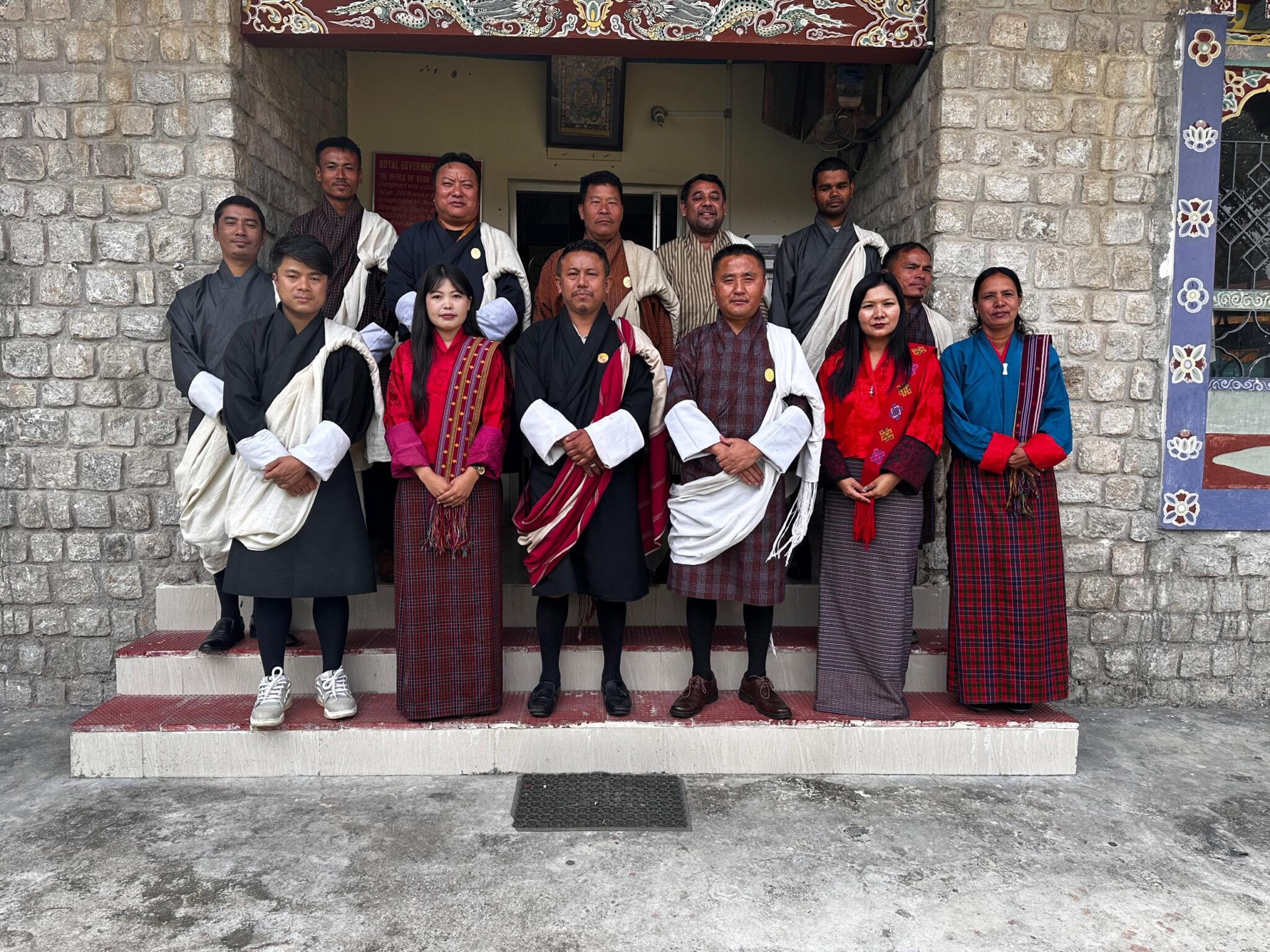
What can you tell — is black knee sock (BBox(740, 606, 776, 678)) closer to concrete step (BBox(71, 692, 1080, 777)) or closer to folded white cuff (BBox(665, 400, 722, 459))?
concrete step (BBox(71, 692, 1080, 777))

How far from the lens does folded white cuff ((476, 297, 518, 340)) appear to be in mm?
3482

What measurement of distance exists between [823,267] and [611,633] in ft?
6.04

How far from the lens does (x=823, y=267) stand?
3830 mm

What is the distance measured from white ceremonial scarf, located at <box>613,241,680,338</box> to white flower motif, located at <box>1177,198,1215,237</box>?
91.4 inches

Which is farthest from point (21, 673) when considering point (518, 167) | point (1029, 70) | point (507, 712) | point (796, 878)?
point (1029, 70)

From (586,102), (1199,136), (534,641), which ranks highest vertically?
(586,102)

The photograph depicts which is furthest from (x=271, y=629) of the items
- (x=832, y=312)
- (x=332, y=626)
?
(x=832, y=312)

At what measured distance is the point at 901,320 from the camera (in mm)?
3291

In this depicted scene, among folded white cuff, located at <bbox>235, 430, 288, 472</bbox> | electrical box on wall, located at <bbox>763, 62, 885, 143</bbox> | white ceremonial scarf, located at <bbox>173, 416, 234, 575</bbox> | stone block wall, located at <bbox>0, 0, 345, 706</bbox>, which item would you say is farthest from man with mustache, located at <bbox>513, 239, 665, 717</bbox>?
electrical box on wall, located at <bbox>763, 62, 885, 143</bbox>

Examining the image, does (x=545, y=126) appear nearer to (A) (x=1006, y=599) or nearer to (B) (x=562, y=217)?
(B) (x=562, y=217)

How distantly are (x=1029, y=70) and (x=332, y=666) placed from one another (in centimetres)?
391

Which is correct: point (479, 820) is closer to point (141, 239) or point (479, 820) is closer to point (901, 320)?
point (901, 320)

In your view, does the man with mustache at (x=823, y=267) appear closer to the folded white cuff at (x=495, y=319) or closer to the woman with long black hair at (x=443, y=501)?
the folded white cuff at (x=495, y=319)

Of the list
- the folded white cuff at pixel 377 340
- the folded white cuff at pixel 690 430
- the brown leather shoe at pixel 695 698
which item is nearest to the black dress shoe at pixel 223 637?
the folded white cuff at pixel 377 340
